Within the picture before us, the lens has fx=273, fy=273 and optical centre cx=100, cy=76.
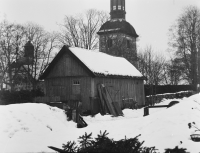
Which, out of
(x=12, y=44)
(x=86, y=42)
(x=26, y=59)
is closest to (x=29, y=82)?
(x=26, y=59)

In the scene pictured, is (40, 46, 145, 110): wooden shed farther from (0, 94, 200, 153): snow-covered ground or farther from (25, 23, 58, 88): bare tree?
(25, 23, 58, 88): bare tree

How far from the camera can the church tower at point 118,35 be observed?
43606mm

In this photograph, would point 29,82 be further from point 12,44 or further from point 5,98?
point 5,98

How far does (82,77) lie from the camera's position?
20.6 m

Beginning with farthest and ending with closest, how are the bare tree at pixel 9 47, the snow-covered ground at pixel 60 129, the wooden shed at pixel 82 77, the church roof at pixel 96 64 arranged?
the bare tree at pixel 9 47, the church roof at pixel 96 64, the wooden shed at pixel 82 77, the snow-covered ground at pixel 60 129

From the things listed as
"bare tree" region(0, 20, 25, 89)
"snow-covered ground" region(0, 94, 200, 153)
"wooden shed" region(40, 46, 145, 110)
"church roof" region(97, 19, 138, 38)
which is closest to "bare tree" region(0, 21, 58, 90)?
"bare tree" region(0, 20, 25, 89)

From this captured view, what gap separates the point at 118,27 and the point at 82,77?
2899 cm

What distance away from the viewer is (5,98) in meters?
21.6

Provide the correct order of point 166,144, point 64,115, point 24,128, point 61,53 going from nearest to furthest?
point 166,144
point 24,128
point 64,115
point 61,53

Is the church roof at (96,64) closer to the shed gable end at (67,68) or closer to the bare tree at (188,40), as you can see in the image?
the shed gable end at (67,68)

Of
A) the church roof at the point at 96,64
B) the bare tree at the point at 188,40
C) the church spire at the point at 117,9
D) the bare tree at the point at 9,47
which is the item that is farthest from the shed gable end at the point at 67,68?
the church spire at the point at 117,9

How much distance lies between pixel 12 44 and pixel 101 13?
1917 centimetres

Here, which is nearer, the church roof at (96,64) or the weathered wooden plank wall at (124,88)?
the church roof at (96,64)

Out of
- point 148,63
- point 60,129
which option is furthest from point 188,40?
point 60,129
